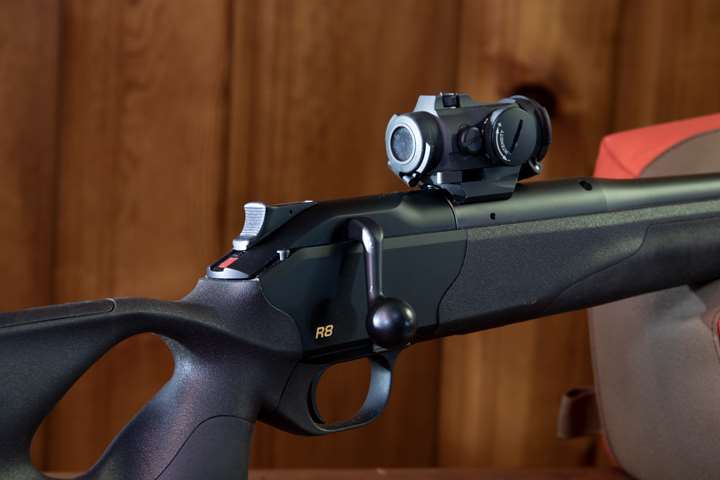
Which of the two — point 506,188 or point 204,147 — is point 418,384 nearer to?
point 204,147

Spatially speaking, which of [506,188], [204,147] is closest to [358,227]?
[506,188]

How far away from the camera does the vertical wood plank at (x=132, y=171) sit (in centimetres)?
115

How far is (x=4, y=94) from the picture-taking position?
1.10 m

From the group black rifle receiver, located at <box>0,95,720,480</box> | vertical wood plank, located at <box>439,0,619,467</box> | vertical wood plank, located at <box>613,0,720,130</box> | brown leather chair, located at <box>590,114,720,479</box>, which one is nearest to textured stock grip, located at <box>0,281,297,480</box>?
black rifle receiver, located at <box>0,95,720,480</box>

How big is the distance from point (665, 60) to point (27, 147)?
0.81 meters

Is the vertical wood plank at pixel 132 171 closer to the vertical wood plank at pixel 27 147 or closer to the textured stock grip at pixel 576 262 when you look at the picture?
the vertical wood plank at pixel 27 147

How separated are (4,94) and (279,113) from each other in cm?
31

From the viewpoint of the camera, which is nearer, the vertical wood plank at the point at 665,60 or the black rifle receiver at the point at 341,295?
the black rifle receiver at the point at 341,295

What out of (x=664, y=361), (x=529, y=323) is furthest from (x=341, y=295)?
(x=529, y=323)

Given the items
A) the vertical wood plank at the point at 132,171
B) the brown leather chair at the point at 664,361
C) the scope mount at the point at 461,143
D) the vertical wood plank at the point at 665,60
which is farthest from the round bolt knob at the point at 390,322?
the vertical wood plank at the point at 665,60

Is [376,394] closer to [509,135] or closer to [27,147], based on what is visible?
A: [509,135]

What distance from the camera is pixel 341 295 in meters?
0.70

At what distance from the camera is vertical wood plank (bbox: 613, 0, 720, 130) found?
1.35 meters

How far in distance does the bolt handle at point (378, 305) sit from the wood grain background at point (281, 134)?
555mm
